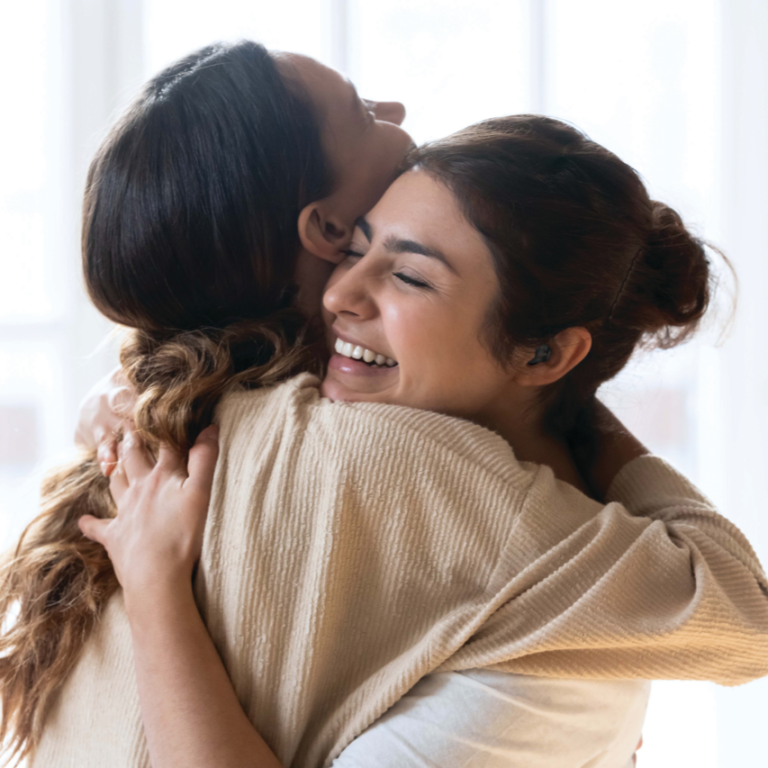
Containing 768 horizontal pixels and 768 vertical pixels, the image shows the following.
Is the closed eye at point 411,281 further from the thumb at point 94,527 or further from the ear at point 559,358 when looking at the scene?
the thumb at point 94,527

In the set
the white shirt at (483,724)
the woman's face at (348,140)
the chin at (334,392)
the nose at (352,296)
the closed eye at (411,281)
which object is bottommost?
the white shirt at (483,724)

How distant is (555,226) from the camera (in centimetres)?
86

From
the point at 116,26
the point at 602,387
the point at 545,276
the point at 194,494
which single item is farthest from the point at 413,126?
the point at 194,494

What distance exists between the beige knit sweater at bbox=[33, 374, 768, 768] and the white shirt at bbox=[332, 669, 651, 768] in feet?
0.07

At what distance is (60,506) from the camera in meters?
1.04

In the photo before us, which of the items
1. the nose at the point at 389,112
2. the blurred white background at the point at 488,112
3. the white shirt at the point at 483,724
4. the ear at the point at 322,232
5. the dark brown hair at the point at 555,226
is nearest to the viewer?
the white shirt at the point at 483,724

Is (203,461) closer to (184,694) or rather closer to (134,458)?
(134,458)

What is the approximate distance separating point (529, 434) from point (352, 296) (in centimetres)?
32

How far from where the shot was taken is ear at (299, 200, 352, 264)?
0.99 m

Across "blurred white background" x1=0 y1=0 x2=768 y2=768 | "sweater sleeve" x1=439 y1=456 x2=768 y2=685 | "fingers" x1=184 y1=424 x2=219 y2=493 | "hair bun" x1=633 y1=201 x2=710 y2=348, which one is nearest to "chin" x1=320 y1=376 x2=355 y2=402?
"fingers" x1=184 y1=424 x2=219 y2=493

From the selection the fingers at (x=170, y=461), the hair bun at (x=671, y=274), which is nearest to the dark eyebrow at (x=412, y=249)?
the hair bun at (x=671, y=274)

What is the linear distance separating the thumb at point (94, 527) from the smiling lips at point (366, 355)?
36 cm

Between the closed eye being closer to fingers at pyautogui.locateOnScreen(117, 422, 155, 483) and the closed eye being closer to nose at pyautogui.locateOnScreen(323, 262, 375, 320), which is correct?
nose at pyautogui.locateOnScreen(323, 262, 375, 320)

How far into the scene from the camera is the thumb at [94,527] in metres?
0.94
